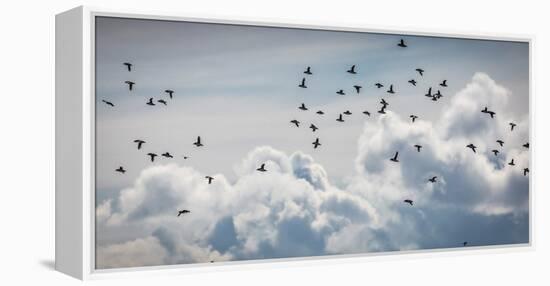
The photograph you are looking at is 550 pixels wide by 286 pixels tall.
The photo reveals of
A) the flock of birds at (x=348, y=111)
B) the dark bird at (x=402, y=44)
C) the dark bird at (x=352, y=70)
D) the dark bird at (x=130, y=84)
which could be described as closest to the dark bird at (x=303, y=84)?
the flock of birds at (x=348, y=111)

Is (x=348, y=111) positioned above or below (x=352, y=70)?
below

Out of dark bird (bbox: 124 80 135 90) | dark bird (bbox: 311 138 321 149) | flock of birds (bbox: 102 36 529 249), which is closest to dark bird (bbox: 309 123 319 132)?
flock of birds (bbox: 102 36 529 249)

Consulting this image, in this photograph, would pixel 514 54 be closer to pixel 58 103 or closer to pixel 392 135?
pixel 392 135

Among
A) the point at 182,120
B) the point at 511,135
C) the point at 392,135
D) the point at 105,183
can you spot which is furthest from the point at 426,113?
the point at 105,183

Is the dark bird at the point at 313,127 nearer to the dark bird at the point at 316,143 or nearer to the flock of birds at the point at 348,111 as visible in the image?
the flock of birds at the point at 348,111

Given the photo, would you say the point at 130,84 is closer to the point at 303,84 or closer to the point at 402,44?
the point at 303,84

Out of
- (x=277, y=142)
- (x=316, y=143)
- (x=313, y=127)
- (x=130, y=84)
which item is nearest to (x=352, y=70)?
(x=313, y=127)

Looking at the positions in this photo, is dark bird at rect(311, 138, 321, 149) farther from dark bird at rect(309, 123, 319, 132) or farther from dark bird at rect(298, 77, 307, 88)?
dark bird at rect(298, 77, 307, 88)

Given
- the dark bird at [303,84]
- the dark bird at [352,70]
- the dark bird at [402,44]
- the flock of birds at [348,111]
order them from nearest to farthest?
the flock of birds at [348,111] → the dark bird at [303,84] → the dark bird at [352,70] → the dark bird at [402,44]

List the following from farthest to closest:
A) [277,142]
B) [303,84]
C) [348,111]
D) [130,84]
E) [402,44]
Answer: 1. [402,44]
2. [348,111]
3. [303,84]
4. [277,142]
5. [130,84]
